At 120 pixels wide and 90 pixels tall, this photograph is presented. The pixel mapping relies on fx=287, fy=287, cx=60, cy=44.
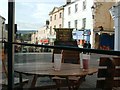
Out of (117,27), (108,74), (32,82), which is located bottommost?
(32,82)

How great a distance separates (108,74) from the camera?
1.77 meters

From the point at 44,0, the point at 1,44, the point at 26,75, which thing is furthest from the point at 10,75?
the point at 44,0

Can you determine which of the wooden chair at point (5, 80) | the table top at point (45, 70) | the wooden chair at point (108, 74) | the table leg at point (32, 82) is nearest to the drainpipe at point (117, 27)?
the wooden chair at point (108, 74)

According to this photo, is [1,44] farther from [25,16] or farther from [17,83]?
[25,16]

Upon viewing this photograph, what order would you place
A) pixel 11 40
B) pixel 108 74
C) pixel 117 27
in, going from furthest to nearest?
pixel 117 27 < pixel 11 40 < pixel 108 74

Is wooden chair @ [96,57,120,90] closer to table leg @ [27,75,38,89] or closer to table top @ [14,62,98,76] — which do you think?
table top @ [14,62,98,76]

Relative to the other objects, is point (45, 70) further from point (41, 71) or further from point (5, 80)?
point (5, 80)

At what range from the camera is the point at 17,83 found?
2.14 meters

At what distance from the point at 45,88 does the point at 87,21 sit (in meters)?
8.82

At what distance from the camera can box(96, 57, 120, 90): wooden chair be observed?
1.61 metres

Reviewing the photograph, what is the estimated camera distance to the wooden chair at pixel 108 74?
5.29 ft

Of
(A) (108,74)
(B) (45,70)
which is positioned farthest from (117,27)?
(A) (108,74)

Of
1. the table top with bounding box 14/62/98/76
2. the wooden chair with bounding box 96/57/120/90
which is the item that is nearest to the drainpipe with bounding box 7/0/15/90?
the table top with bounding box 14/62/98/76

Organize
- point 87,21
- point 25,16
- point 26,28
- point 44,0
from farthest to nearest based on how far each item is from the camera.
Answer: point 87,21, point 25,16, point 26,28, point 44,0
